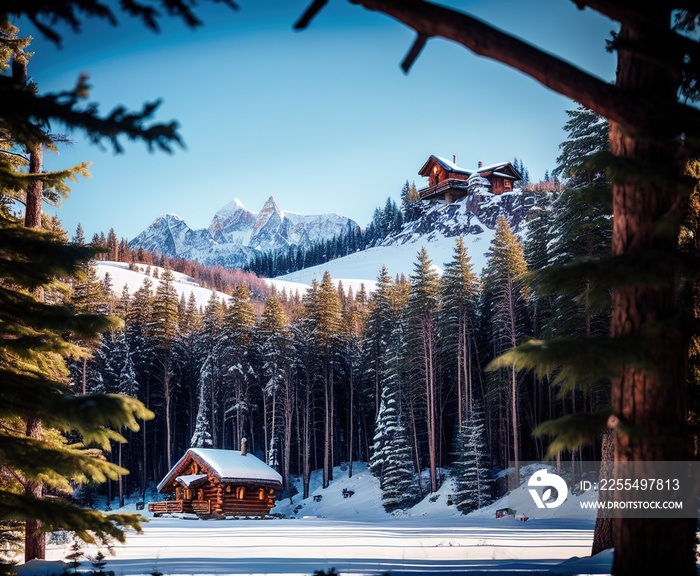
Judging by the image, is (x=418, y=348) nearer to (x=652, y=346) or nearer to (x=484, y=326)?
(x=484, y=326)

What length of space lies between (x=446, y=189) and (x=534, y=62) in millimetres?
115596

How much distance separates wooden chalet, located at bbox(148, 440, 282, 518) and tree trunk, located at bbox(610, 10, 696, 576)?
3424cm

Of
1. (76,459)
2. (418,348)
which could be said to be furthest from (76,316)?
(418,348)

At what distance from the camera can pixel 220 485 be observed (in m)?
37.3

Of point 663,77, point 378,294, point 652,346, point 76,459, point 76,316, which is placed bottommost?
point 76,459

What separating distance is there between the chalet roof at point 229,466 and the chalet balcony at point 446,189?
8630 centimetres

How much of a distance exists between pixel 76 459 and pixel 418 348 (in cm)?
3895

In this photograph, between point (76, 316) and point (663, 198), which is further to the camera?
point (76, 316)

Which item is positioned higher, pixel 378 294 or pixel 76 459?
pixel 378 294

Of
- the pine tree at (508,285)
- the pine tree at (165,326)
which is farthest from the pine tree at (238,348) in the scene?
the pine tree at (508,285)

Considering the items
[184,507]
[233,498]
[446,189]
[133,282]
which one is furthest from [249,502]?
[446,189]

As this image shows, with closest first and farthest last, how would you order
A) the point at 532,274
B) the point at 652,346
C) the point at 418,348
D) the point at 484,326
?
1. the point at 652,346
2. the point at 532,274
3. the point at 418,348
4. the point at 484,326

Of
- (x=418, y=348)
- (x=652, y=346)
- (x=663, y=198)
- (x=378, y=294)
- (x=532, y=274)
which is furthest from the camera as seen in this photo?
(x=378, y=294)

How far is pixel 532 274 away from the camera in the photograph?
20.1 ft
